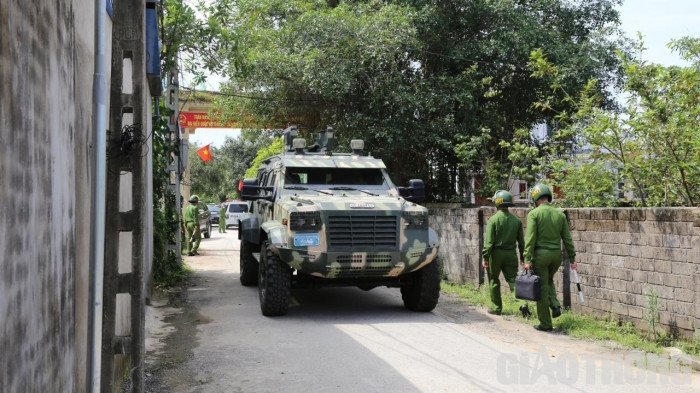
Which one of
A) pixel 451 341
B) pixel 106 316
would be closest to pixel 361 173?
pixel 451 341

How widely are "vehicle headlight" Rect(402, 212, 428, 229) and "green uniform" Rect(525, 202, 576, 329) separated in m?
1.33

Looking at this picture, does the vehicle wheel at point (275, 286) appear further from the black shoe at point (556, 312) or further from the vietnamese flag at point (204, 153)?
the vietnamese flag at point (204, 153)

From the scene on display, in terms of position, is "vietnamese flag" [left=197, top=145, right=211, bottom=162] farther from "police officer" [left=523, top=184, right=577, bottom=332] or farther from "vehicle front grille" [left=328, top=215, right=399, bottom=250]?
"police officer" [left=523, top=184, right=577, bottom=332]

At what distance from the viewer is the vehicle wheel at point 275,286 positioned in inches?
313

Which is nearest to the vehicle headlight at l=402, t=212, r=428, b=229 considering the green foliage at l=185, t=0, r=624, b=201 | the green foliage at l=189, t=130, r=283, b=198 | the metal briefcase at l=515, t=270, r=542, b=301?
the metal briefcase at l=515, t=270, r=542, b=301

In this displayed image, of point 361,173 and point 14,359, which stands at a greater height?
point 361,173

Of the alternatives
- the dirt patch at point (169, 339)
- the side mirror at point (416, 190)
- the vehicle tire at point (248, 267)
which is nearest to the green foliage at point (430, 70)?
the vehicle tire at point (248, 267)

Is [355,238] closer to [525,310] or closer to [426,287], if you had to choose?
[426,287]

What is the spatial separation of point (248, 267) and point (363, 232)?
12.8ft

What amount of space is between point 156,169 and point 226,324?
13.2 ft

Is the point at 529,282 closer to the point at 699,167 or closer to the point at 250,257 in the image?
the point at 699,167

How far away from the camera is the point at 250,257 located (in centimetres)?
1116

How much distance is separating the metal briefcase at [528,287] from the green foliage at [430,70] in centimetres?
758

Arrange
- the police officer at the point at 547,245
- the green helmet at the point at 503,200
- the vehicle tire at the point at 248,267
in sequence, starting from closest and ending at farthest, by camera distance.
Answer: the police officer at the point at 547,245, the green helmet at the point at 503,200, the vehicle tire at the point at 248,267
